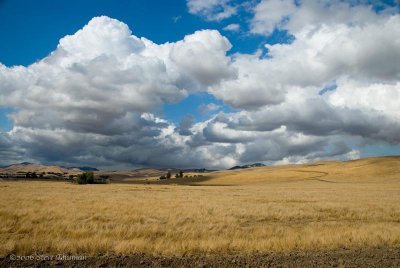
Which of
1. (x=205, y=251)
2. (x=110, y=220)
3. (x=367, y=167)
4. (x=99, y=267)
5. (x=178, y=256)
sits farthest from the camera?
(x=367, y=167)

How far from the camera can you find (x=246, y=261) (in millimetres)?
9617

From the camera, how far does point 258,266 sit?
9.16 metres

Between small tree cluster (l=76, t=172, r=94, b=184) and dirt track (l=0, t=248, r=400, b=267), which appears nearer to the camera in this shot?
dirt track (l=0, t=248, r=400, b=267)

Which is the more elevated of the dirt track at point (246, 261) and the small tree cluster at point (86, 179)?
the small tree cluster at point (86, 179)

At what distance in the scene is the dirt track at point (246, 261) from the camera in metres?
8.95

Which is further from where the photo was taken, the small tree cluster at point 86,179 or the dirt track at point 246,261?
the small tree cluster at point 86,179

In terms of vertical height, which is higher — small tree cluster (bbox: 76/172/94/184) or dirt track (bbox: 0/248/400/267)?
small tree cluster (bbox: 76/172/94/184)

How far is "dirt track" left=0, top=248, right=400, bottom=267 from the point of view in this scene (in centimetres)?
895

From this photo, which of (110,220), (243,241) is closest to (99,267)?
(243,241)

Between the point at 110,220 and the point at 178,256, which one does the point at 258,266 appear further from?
the point at 110,220

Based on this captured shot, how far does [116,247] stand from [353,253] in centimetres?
726

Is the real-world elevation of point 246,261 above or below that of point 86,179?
below

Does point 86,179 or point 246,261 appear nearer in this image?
point 246,261

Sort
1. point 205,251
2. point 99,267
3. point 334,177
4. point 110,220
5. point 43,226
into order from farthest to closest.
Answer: point 334,177
point 110,220
point 43,226
point 205,251
point 99,267
